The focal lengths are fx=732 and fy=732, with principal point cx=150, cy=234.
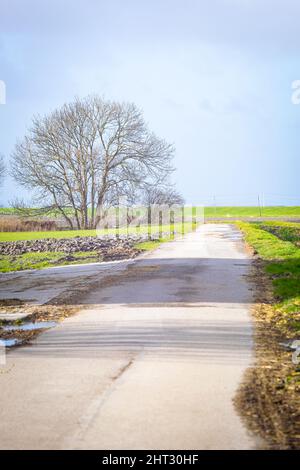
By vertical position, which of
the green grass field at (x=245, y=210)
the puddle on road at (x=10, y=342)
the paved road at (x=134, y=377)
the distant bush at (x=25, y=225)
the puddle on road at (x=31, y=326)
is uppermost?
the distant bush at (x=25, y=225)

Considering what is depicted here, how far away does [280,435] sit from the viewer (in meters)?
→ 6.03

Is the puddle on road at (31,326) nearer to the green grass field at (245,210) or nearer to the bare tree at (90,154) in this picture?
the bare tree at (90,154)

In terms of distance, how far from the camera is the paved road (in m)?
6.03

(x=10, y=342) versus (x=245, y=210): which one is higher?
(x=10, y=342)

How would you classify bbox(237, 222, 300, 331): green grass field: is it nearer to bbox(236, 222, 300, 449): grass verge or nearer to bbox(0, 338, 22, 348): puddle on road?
bbox(236, 222, 300, 449): grass verge

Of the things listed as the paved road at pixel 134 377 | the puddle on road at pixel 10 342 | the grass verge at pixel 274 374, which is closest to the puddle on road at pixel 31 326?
the paved road at pixel 134 377

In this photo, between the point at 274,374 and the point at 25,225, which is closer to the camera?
the point at 274,374

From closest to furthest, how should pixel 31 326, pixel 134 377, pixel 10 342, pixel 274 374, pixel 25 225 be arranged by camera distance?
1. pixel 134 377
2. pixel 274 374
3. pixel 10 342
4. pixel 31 326
5. pixel 25 225

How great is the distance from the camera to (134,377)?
317 inches

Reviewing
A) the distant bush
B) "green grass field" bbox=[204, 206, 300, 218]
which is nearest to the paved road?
the distant bush

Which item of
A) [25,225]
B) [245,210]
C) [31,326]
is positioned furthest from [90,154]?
[245,210]

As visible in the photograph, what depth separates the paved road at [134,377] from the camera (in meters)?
6.03

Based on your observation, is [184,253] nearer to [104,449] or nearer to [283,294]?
[283,294]

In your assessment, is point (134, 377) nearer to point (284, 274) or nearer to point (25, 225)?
point (284, 274)
